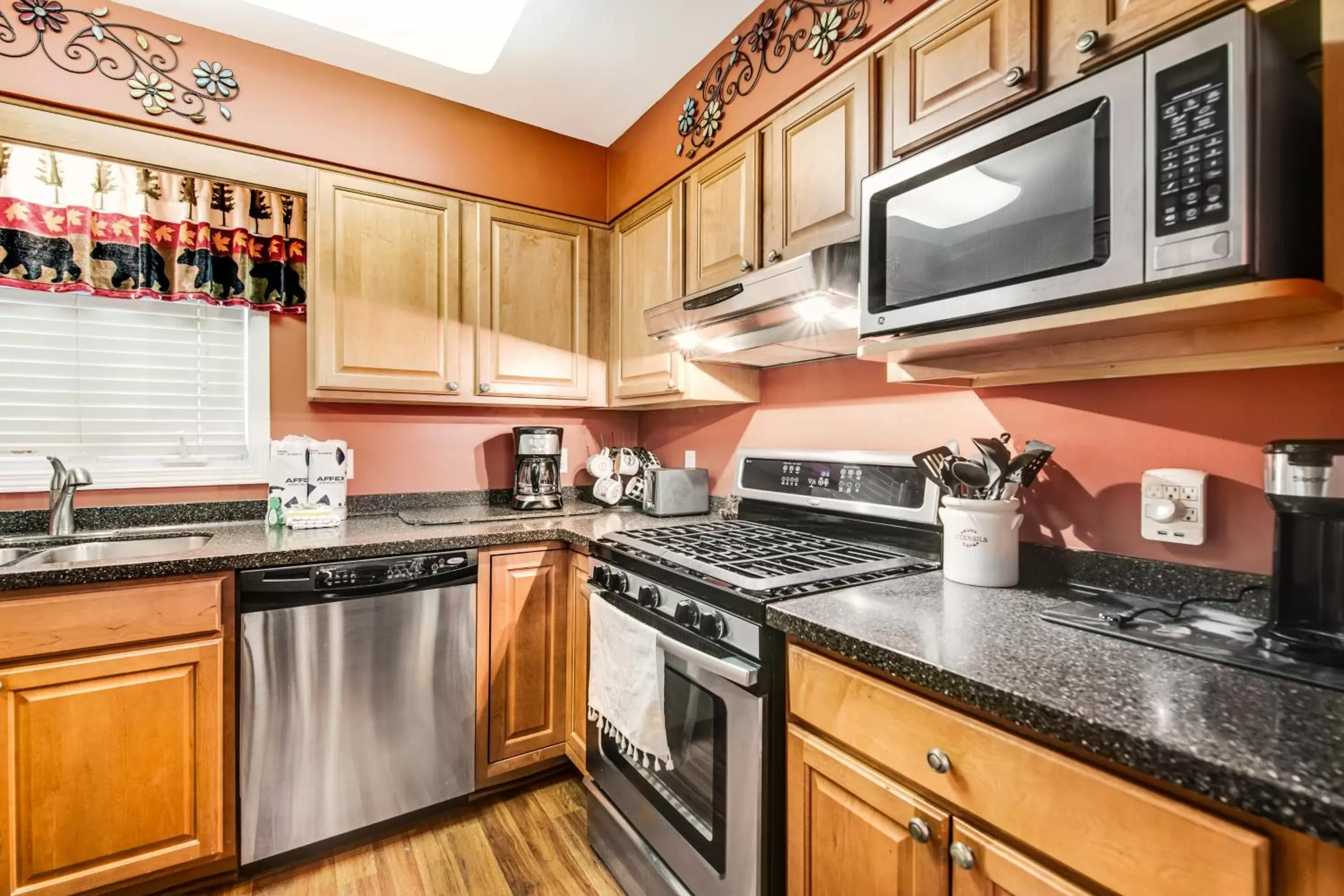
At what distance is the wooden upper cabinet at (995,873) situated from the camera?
0.72 meters

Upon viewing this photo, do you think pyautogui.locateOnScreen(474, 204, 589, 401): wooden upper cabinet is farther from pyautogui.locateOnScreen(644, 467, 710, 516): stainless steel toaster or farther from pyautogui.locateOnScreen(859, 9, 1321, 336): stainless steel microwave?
pyautogui.locateOnScreen(859, 9, 1321, 336): stainless steel microwave

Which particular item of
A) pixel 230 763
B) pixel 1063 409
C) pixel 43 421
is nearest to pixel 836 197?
pixel 1063 409

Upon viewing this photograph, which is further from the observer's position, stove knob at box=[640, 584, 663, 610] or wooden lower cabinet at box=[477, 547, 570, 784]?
wooden lower cabinet at box=[477, 547, 570, 784]

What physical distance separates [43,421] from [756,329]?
233 cm

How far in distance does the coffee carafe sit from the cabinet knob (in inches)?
73.6

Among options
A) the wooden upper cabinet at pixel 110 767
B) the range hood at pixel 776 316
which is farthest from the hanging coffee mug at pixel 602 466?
the wooden upper cabinet at pixel 110 767

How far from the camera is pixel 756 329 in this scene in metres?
1.70

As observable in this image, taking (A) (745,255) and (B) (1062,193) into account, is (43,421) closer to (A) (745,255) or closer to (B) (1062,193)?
(A) (745,255)

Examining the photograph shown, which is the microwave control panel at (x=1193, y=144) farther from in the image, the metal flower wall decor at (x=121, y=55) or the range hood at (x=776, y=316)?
the metal flower wall decor at (x=121, y=55)

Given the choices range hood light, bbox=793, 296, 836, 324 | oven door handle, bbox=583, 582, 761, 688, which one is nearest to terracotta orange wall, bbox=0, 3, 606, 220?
range hood light, bbox=793, 296, 836, 324

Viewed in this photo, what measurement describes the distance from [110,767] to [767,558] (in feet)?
5.67

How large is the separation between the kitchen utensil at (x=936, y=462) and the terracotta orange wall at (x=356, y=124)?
1895 mm

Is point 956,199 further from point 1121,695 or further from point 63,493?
point 63,493

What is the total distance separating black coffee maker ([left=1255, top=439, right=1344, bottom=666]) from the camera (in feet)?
2.64
